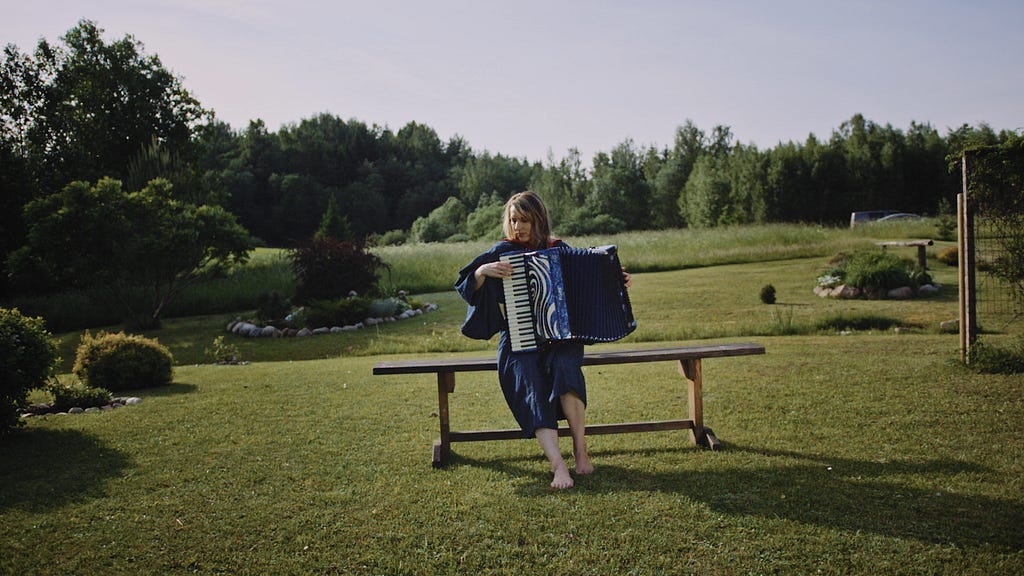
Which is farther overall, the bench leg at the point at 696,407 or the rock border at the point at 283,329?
the rock border at the point at 283,329

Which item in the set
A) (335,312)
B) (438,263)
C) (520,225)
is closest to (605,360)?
(520,225)

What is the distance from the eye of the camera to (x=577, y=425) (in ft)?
15.2

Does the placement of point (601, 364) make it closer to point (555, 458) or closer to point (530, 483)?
point (555, 458)

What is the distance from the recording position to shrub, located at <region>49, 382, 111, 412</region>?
728 cm

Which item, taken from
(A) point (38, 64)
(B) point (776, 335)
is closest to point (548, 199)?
(A) point (38, 64)

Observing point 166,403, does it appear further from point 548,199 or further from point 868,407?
point 548,199

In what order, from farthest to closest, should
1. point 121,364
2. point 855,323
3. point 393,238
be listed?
point 393,238
point 855,323
point 121,364

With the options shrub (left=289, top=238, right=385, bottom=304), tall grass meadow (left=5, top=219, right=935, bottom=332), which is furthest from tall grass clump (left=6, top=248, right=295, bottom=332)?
shrub (left=289, top=238, right=385, bottom=304)

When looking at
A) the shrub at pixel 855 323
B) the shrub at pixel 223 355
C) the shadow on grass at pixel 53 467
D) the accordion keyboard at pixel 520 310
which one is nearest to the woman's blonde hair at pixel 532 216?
the accordion keyboard at pixel 520 310

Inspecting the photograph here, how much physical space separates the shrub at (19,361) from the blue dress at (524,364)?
4108 mm

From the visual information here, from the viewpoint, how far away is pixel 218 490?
14.9ft

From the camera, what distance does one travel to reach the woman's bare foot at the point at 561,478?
436cm

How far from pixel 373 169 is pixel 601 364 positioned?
58123mm

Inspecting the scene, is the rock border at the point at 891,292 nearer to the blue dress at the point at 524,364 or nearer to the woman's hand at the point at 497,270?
the blue dress at the point at 524,364
